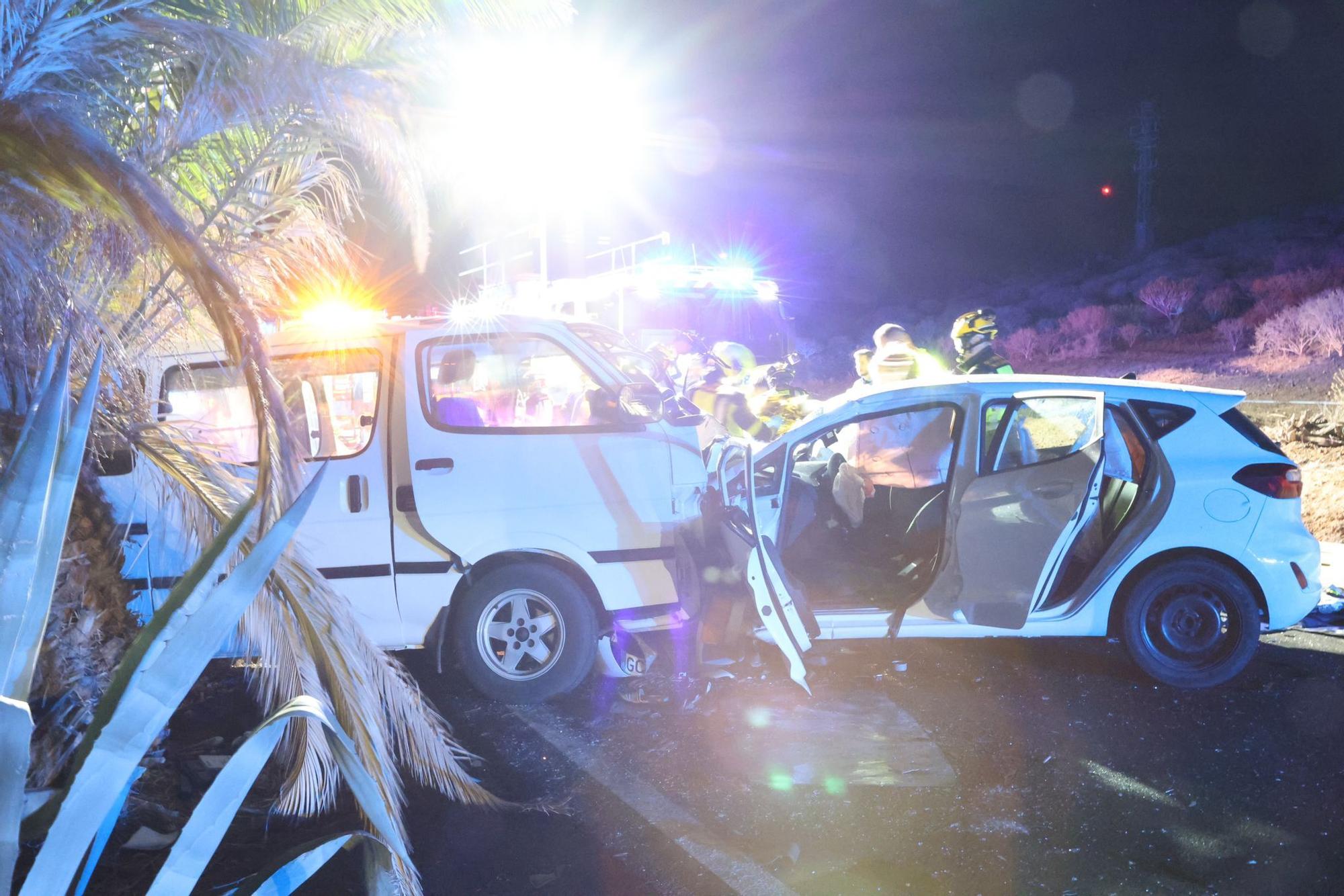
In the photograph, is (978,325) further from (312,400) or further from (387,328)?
(312,400)

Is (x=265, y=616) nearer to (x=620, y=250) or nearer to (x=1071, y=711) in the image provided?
(x=1071, y=711)

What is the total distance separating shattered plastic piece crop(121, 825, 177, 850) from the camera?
11.8 ft

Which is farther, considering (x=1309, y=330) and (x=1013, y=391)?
(x=1309, y=330)

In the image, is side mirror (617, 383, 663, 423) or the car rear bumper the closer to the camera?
the car rear bumper

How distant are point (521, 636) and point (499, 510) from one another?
2.22 feet

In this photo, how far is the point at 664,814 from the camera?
3.93 m

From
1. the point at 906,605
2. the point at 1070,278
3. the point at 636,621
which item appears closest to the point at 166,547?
the point at 636,621

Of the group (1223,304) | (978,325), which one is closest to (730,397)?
(978,325)

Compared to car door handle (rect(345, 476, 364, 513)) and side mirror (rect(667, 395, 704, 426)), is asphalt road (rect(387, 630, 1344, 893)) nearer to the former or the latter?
car door handle (rect(345, 476, 364, 513))

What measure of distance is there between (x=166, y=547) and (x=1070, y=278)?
35591mm

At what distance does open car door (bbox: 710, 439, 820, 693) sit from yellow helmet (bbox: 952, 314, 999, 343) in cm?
335

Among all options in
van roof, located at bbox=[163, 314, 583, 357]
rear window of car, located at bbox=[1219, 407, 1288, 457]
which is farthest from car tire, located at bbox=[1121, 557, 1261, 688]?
van roof, located at bbox=[163, 314, 583, 357]

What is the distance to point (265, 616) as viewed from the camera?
140 inches

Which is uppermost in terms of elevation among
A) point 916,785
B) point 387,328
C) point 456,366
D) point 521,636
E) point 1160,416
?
point 387,328
